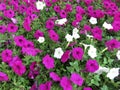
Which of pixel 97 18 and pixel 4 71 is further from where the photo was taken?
pixel 97 18

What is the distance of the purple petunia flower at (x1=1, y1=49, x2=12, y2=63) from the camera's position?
115 inches

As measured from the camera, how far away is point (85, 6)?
4.22 meters

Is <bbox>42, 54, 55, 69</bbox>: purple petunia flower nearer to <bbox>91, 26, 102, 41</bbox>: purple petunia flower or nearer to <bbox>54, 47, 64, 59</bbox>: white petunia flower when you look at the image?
<bbox>54, 47, 64, 59</bbox>: white petunia flower

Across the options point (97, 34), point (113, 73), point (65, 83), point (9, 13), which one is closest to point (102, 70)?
point (113, 73)

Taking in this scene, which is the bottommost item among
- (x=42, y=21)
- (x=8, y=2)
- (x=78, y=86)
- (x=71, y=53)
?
(x=78, y=86)

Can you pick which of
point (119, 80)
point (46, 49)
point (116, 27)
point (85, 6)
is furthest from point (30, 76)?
point (85, 6)

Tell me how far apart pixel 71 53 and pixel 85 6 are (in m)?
1.35

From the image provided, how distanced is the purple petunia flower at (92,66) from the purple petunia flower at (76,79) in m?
0.13

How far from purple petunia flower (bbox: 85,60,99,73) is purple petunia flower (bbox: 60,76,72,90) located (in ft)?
0.71

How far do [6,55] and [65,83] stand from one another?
2.00 feet

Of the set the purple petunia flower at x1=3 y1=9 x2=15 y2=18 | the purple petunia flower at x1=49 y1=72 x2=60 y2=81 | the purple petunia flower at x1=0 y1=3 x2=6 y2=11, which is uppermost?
the purple petunia flower at x1=0 y1=3 x2=6 y2=11

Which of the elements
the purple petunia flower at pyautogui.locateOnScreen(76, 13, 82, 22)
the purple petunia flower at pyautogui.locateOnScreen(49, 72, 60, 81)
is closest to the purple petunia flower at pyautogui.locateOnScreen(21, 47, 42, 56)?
the purple petunia flower at pyautogui.locateOnScreen(49, 72, 60, 81)

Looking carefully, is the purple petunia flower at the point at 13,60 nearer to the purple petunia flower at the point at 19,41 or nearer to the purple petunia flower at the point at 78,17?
the purple petunia flower at the point at 19,41

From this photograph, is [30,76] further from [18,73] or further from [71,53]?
[71,53]
